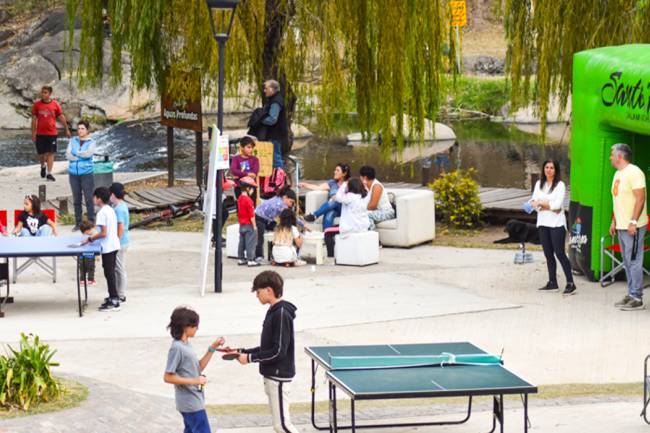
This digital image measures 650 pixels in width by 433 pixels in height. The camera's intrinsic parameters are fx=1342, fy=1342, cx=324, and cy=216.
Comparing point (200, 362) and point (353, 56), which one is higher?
point (353, 56)

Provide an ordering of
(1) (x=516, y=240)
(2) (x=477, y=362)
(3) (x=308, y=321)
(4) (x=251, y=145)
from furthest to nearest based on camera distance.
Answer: (4) (x=251, y=145) → (1) (x=516, y=240) → (3) (x=308, y=321) → (2) (x=477, y=362)

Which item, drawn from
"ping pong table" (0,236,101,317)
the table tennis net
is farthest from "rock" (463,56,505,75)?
the table tennis net

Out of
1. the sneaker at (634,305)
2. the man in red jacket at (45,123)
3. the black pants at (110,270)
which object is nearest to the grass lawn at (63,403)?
the black pants at (110,270)

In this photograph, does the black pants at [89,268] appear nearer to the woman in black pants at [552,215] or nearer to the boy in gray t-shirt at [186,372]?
the woman in black pants at [552,215]

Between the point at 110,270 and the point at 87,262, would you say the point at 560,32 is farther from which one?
the point at 110,270

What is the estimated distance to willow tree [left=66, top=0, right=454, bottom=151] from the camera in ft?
71.6

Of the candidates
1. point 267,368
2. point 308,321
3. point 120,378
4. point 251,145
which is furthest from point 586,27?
point 267,368

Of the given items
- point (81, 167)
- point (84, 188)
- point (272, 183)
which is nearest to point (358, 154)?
point (84, 188)

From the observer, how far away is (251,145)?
19.7 meters

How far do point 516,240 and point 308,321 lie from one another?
16.1 feet

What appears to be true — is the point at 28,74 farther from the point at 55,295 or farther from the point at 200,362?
the point at 200,362

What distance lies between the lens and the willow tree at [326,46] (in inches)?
859

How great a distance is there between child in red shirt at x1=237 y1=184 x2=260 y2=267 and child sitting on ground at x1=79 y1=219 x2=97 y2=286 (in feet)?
7.24

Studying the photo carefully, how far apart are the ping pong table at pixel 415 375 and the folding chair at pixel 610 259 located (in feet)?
21.2
